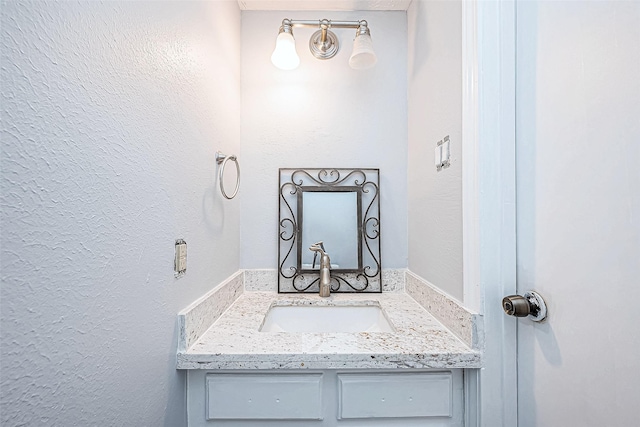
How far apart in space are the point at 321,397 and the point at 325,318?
1.39 ft

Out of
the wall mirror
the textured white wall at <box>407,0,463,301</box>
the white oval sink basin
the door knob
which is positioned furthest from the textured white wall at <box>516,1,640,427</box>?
the wall mirror

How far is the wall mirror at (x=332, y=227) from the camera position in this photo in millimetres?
1373

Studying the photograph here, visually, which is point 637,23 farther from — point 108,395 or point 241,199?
point 241,199

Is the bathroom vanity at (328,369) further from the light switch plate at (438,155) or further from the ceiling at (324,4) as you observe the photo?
the ceiling at (324,4)

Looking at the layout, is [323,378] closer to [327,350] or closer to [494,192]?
[327,350]

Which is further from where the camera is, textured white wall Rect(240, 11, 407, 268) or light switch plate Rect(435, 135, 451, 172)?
textured white wall Rect(240, 11, 407, 268)

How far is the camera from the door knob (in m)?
0.70

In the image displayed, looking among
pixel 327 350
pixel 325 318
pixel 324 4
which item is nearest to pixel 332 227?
pixel 325 318

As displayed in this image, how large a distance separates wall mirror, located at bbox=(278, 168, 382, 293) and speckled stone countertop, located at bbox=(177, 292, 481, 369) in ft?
1.39

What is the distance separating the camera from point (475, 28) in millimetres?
801

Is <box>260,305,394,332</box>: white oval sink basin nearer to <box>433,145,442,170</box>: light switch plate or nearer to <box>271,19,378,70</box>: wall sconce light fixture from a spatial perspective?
<box>433,145,442,170</box>: light switch plate

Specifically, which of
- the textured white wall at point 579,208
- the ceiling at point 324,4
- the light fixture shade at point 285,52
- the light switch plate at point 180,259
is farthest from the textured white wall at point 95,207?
the textured white wall at point 579,208

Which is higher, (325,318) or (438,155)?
(438,155)

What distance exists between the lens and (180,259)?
0.78 meters
